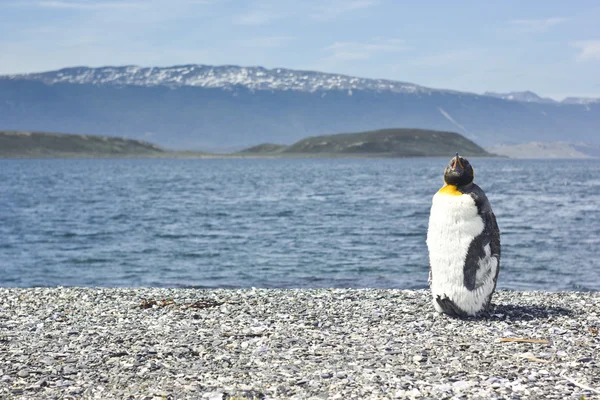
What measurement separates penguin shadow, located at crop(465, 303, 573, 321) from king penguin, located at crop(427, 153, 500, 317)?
0.24 metres

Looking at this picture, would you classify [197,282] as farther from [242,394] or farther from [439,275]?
[242,394]

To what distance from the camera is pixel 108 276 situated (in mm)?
26906

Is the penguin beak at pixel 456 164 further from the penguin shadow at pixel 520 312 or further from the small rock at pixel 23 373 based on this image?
the small rock at pixel 23 373

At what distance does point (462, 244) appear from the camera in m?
11.4

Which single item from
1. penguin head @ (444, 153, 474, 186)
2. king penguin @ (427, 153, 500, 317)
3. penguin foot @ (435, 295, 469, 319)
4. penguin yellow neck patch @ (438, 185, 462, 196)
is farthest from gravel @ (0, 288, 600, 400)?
penguin head @ (444, 153, 474, 186)

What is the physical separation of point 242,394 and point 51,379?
7.80 ft

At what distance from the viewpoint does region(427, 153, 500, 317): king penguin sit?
37.2 feet

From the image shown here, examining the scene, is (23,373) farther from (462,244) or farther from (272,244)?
(272,244)

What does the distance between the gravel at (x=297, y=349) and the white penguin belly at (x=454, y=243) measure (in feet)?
1.25

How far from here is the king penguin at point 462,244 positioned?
37.2 feet

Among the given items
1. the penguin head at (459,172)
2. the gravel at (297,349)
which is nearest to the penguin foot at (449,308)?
the gravel at (297,349)

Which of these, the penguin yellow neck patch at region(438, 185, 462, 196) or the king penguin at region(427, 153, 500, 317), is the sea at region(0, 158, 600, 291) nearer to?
the king penguin at region(427, 153, 500, 317)

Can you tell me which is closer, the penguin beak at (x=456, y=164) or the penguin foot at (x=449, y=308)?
the penguin beak at (x=456, y=164)

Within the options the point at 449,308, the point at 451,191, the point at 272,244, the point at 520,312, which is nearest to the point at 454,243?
the point at 451,191
